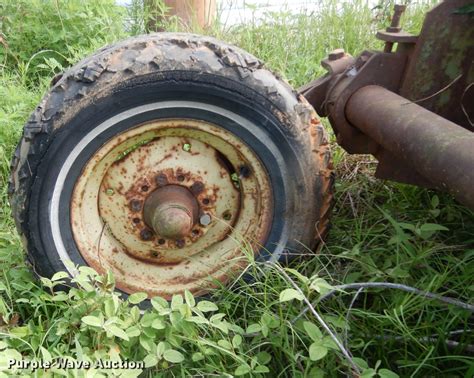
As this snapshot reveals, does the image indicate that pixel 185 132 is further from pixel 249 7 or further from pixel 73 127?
pixel 249 7

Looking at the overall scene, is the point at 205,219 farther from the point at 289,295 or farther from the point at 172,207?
the point at 289,295

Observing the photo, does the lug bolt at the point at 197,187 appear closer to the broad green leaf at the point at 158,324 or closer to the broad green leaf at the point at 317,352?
the broad green leaf at the point at 158,324

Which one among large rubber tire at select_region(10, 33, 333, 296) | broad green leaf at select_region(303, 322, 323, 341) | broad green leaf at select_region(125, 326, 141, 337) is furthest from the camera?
large rubber tire at select_region(10, 33, 333, 296)

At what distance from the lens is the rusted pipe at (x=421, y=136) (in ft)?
5.09

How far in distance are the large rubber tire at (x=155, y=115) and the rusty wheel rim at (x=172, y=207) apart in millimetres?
59

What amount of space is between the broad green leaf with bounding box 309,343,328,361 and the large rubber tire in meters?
0.57

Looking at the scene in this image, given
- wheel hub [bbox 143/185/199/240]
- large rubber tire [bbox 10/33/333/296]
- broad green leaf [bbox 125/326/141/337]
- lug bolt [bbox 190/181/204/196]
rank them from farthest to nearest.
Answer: lug bolt [bbox 190/181/204/196], wheel hub [bbox 143/185/199/240], large rubber tire [bbox 10/33/333/296], broad green leaf [bbox 125/326/141/337]

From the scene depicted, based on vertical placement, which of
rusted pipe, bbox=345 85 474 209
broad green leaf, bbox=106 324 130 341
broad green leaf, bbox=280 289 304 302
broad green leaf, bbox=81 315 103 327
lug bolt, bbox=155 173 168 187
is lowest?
broad green leaf, bbox=106 324 130 341

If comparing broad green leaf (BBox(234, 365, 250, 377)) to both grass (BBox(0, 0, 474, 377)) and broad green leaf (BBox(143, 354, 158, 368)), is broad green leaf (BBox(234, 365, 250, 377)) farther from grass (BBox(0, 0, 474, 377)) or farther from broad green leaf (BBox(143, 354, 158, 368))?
broad green leaf (BBox(143, 354, 158, 368))

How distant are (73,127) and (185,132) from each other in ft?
1.23

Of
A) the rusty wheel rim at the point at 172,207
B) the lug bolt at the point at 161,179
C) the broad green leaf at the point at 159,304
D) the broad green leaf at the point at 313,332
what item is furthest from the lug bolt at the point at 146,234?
the broad green leaf at the point at 313,332

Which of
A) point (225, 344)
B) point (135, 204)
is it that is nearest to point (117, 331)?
point (225, 344)

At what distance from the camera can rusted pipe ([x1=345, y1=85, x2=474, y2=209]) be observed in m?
1.55

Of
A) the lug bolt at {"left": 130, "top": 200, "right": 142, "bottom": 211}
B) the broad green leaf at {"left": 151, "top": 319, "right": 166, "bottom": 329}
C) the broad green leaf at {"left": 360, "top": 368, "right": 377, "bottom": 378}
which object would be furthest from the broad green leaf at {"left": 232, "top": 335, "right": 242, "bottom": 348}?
the lug bolt at {"left": 130, "top": 200, "right": 142, "bottom": 211}
